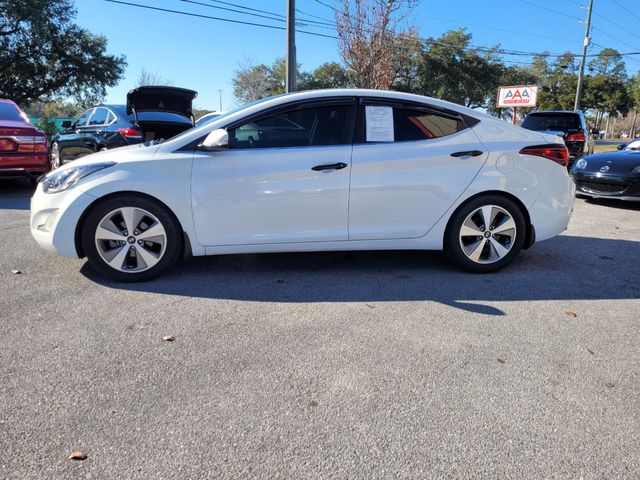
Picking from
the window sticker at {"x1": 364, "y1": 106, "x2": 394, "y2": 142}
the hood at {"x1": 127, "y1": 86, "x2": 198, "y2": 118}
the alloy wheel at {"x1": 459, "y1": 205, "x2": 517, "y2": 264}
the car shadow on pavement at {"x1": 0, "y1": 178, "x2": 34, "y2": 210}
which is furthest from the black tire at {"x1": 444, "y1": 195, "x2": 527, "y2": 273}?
the hood at {"x1": 127, "y1": 86, "x2": 198, "y2": 118}

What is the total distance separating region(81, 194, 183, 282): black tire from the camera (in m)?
3.78

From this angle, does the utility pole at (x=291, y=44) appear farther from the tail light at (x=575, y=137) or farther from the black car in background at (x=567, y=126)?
the tail light at (x=575, y=137)

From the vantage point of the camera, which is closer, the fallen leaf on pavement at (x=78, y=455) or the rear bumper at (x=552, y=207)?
the fallen leaf on pavement at (x=78, y=455)

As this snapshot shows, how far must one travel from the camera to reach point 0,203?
7488 millimetres

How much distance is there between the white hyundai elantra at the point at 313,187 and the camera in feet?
12.5

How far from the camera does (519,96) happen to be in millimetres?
22641

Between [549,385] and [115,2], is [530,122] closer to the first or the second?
[549,385]

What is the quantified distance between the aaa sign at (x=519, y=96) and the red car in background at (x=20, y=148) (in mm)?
20317

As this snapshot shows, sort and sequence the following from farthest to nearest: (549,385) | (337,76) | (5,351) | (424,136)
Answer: (337,76) → (424,136) → (5,351) → (549,385)

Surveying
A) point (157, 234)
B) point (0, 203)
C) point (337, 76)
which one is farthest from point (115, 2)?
point (337, 76)

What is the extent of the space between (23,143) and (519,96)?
21124 millimetres

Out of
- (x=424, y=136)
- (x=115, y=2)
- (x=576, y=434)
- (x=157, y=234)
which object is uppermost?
(x=115, y=2)

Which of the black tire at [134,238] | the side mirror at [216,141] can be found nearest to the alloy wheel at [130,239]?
the black tire at [134,238]

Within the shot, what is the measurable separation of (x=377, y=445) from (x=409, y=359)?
0.81 metres
